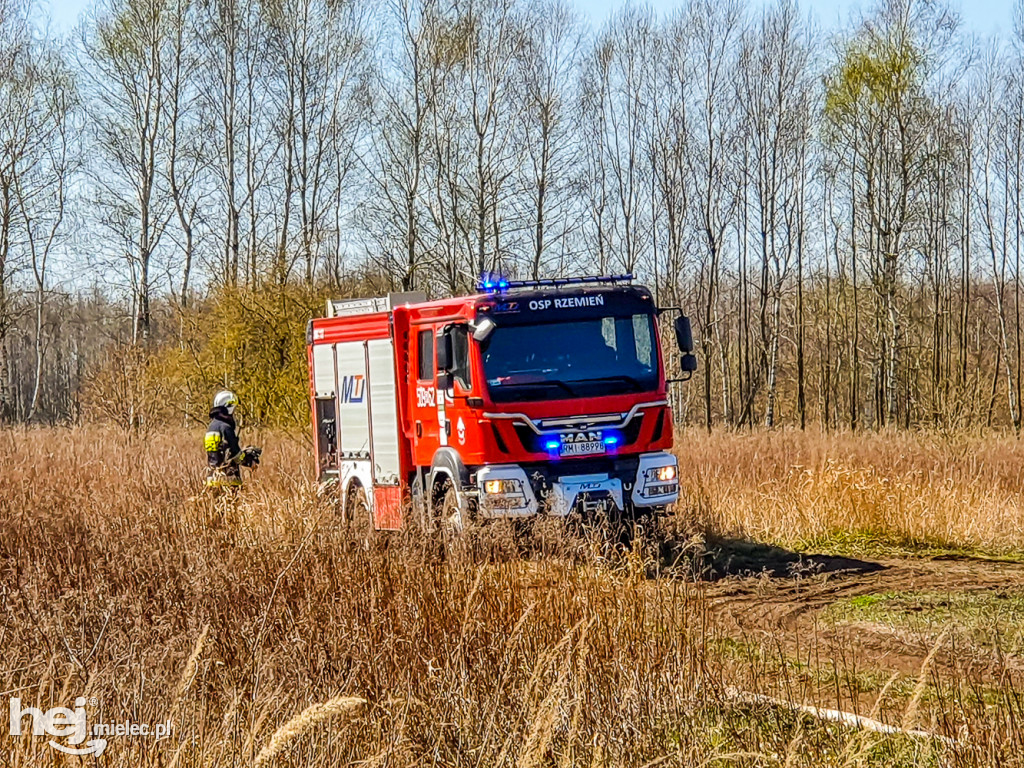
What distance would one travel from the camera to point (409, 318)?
47.6 feet

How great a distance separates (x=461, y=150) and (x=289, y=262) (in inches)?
255

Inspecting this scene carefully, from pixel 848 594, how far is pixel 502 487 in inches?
130

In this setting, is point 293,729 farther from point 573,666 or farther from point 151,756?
point 573,666

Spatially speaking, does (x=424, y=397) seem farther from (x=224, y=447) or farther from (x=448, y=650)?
(x=448, y=650)

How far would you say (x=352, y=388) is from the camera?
15.9 metres

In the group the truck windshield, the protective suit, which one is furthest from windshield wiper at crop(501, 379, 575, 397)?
the protective suit

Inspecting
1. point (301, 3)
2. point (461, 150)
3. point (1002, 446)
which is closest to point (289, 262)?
point (461, 150)

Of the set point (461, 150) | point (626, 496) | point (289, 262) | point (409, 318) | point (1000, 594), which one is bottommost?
point (1000, 594)

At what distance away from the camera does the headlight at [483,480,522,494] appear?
12.5m

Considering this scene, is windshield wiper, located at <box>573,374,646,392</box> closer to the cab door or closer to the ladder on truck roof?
the cab door

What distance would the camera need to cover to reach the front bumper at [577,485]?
12539 millimetres

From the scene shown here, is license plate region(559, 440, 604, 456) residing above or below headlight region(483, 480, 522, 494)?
above

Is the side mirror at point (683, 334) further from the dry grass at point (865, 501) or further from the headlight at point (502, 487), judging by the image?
the dry grass at point (865, 501)

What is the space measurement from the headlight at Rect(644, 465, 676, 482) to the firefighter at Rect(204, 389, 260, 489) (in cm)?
424
